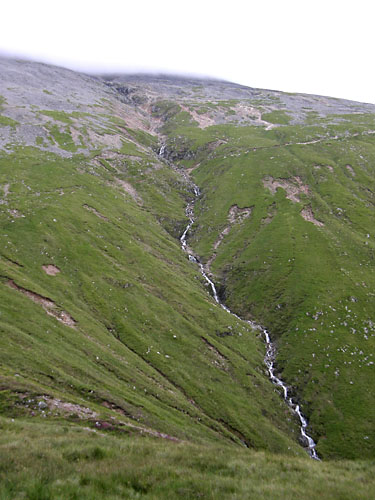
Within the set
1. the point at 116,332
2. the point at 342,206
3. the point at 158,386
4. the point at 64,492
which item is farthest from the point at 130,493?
the point at 342,206

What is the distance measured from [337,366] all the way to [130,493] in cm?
5932

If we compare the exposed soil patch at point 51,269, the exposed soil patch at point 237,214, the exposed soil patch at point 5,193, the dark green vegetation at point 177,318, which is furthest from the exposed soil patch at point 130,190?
the exposed soil patch at point 51,269

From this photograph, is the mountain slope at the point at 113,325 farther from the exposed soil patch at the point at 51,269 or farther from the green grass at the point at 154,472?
the green grass at the point at 154,472

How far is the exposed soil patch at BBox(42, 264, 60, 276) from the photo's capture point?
201 feet

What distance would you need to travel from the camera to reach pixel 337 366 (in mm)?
61312

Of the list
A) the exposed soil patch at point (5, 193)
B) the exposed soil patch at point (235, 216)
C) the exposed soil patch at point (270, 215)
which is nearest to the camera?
the exposed soil patch at point (5, 193)

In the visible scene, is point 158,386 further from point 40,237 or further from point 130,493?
point 40,237

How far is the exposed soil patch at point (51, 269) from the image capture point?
2407 inches

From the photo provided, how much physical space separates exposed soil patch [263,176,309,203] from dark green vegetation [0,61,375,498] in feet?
2.49

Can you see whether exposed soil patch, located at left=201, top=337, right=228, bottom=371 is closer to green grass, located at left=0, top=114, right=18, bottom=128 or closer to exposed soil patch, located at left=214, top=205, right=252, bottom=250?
exposed soil patch, located at left=214, top=205, right=252, bottom=250

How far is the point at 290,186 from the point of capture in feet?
395

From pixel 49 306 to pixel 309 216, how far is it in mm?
84365

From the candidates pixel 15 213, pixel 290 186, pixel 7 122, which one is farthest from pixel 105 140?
pixel 290 186

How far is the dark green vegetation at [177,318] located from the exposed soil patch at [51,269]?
0.45 meters
